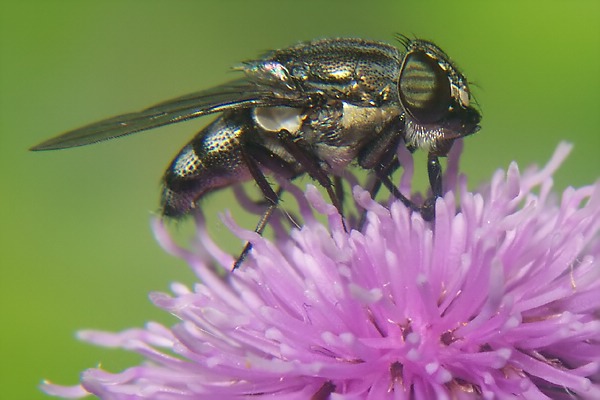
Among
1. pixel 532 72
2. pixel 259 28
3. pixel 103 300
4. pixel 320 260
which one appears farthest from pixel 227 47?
pixel 320 260

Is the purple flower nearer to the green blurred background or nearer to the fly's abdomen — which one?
the fly's abdomen

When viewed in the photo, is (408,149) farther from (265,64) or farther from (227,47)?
(227,47)

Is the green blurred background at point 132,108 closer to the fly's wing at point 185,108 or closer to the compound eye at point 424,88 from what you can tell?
the fly's wing at point 185,108

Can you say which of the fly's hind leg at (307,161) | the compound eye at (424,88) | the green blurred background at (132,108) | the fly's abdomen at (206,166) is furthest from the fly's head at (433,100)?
Answer: the green blurred background at (132,108)

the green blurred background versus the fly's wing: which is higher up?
the green blurred background

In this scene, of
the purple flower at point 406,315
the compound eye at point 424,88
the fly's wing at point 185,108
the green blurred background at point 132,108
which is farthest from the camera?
the green blurred background at point 132,108

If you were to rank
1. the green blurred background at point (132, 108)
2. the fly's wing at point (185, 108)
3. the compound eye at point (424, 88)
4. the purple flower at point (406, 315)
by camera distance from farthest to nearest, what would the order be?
the green blurred background at point (132, 108)
the fly's wing at point (185, 108)
the compound eye at point (424, 88)
the purple flower at point (406, 315)

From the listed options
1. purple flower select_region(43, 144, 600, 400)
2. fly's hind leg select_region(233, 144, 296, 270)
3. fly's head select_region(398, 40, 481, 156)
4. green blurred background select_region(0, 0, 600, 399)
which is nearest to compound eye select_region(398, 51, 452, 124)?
fly's head select_region(398, 40, 481, 156)
